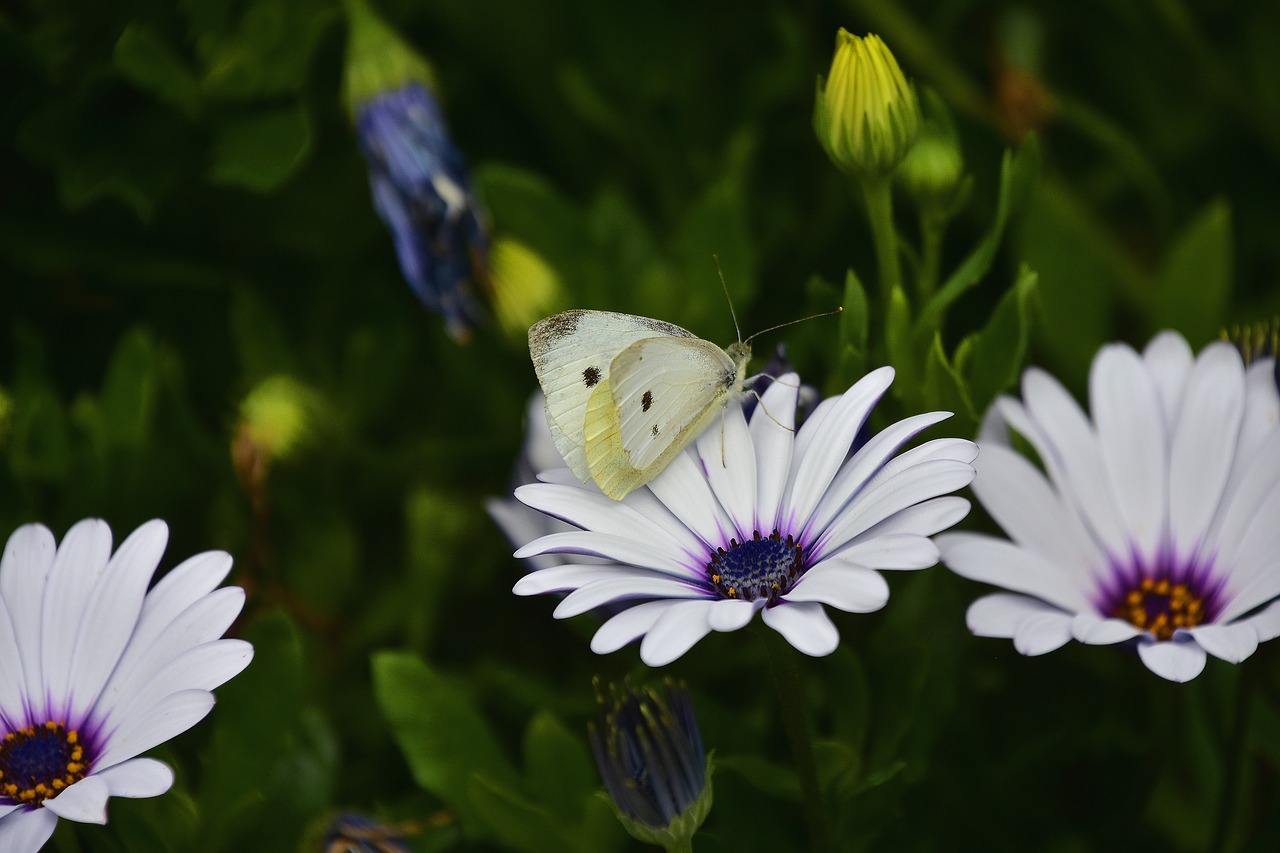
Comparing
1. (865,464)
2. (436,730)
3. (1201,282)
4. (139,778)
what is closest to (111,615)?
(139,778)

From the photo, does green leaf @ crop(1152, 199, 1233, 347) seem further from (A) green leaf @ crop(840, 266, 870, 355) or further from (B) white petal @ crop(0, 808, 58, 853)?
(B) white petal @ crop(0, 808, 58, 853)

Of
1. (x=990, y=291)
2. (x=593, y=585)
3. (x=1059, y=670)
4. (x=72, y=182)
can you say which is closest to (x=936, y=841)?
(x=1059, y=670)

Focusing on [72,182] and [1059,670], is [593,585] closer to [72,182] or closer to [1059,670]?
[1059,670]

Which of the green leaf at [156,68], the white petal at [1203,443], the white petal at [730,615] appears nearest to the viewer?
the white petal at [730,615]

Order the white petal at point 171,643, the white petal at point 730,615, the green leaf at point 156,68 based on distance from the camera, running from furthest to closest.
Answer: the green leaf at point 156,68 → the white petal at point 171,643 → the white petal at point 730,615

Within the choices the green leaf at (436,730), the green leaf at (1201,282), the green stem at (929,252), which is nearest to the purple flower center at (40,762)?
the green leaf at (436,730)

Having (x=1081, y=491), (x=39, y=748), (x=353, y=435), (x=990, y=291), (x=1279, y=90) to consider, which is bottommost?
(x=39, y=748)

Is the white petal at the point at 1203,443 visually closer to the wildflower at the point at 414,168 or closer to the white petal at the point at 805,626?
the white petal at the point at 805,626

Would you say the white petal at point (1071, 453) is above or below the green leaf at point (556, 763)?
above
